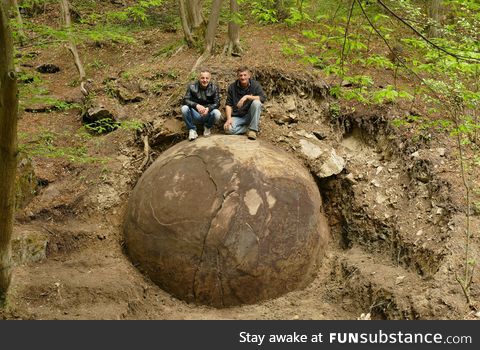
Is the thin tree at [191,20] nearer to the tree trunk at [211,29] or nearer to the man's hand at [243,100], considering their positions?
the tree trunk at [211,29]

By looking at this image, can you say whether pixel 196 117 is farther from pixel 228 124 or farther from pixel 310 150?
pixel 310 150

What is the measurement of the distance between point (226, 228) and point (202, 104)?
235 centimetres

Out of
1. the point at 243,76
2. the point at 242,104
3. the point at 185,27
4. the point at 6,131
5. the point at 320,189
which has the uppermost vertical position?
the point at 6,131

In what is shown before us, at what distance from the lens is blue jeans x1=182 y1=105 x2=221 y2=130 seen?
269 inches

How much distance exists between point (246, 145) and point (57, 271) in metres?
2.87

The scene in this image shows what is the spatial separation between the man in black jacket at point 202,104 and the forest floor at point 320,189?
2.23ft

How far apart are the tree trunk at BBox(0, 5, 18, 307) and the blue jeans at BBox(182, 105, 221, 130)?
325 cm

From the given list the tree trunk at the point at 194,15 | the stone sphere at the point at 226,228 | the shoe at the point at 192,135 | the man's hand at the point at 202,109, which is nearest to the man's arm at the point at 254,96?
the man's hand at the point at 202,109

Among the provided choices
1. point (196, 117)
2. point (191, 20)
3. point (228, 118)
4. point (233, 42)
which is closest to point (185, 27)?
point (191, 20)

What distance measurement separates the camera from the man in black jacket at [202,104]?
681 centimetres

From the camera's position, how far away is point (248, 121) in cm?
689

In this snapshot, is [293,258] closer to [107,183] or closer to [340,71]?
[340,71]

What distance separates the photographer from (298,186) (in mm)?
5969

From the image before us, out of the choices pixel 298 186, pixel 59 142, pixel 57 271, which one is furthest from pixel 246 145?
pixel 59 142
